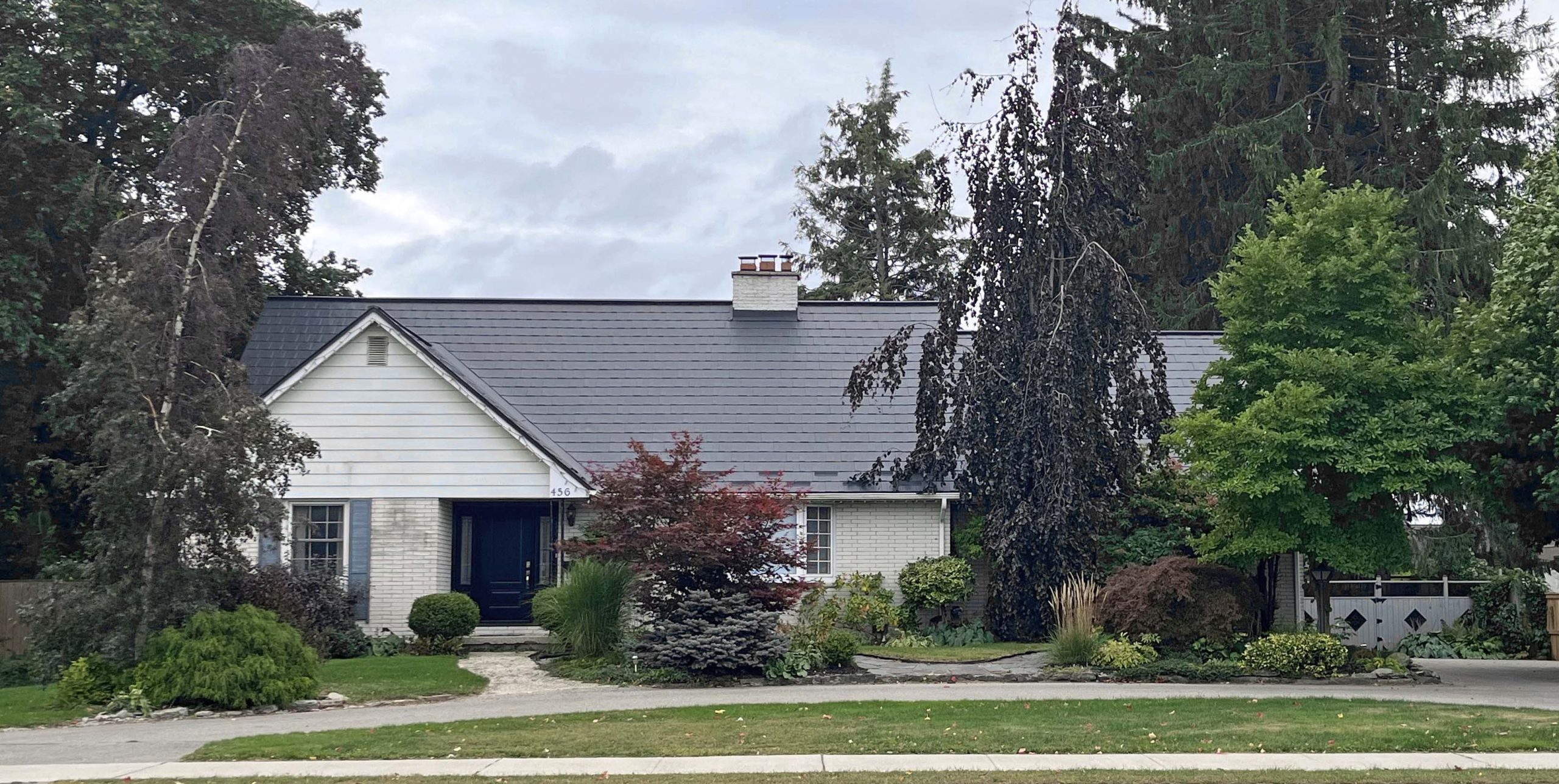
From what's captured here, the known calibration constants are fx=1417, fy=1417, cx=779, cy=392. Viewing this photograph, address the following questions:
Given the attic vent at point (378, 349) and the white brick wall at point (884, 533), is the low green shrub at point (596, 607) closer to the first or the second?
the white brick wall at point (884, 533)

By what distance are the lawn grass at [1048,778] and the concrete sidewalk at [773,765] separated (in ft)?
0.49

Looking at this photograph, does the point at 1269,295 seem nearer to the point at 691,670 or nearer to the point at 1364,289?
the point at 1364,289

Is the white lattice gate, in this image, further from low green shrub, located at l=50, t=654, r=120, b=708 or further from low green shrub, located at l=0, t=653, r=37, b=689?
low green shrub, located at l=0, t=653, r=37, b=689

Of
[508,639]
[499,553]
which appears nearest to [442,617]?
[508,639]

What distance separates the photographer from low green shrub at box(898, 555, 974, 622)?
69.7ft

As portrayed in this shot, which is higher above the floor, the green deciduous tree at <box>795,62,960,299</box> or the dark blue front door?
the green deciduous tree at <box>795,62,960,299</box>

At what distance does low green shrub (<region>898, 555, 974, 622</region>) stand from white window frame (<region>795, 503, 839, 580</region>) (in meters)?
1.22

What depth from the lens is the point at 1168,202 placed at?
37344 mm

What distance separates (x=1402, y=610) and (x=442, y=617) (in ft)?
54.5

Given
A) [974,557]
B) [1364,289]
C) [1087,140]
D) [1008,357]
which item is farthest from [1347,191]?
[974,557]

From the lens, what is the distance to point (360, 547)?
2175 cm

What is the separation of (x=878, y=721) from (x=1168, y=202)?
26930 millimetres

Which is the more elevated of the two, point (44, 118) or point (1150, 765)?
point (44, 118)

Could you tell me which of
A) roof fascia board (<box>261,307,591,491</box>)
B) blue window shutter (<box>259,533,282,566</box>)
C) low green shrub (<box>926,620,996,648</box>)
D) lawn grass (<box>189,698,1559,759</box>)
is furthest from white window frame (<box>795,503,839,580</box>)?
blue window shutter (<box>259,533,282,566</box>)
